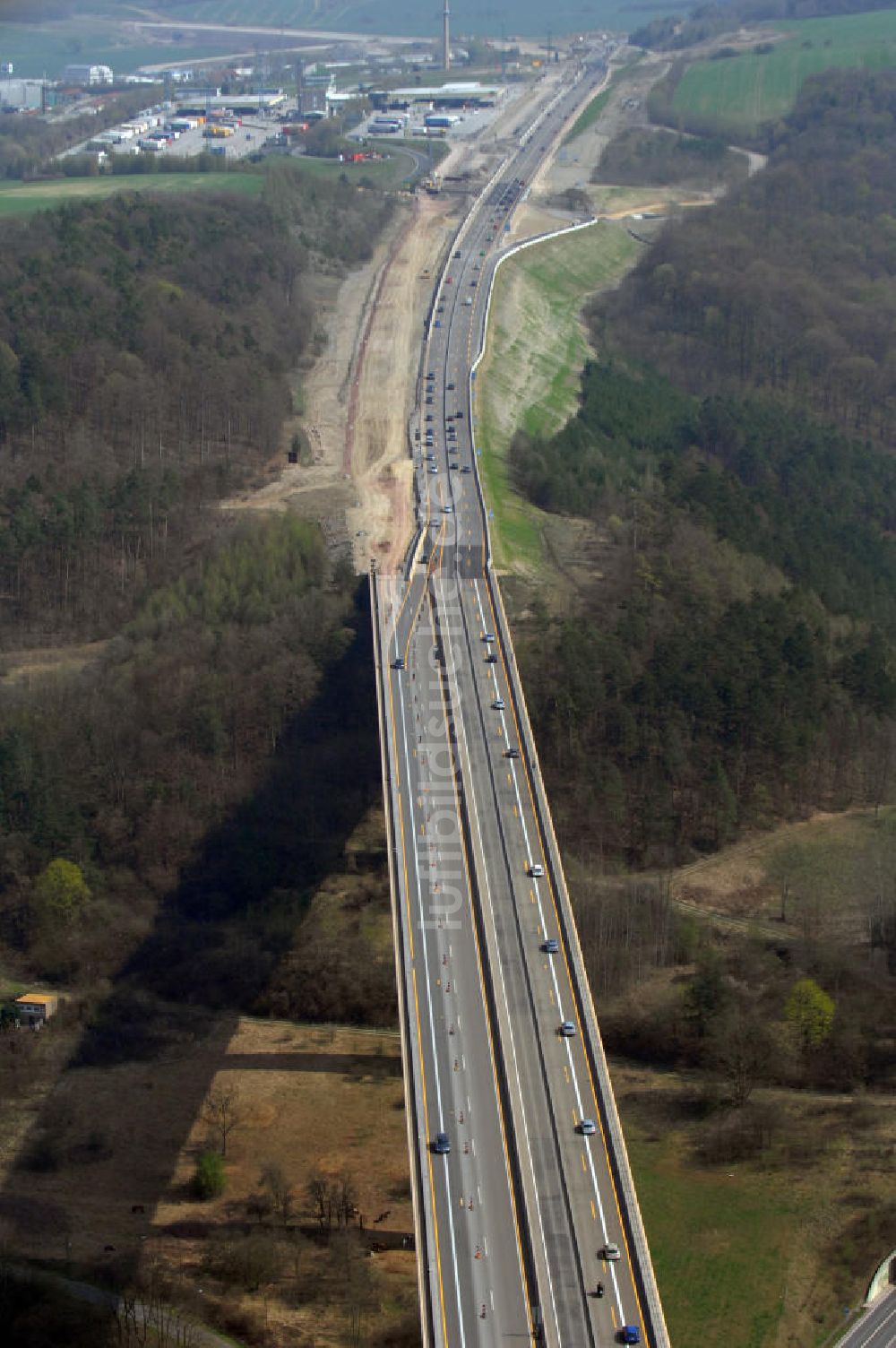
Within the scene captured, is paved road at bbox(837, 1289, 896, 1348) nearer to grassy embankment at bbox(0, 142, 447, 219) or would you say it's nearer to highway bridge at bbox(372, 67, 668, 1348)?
highway bridge at bbox(372, 67, 668, 1348)

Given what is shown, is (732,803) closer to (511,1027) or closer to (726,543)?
(726,543)

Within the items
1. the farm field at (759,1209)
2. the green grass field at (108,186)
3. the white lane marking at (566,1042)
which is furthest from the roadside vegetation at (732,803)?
the green grass field at (108,186)

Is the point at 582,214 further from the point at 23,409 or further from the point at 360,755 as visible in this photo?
the point at 360,755

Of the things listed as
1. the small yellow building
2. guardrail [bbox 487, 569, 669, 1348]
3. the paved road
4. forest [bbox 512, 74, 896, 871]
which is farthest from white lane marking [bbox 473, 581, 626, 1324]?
the small yellow building

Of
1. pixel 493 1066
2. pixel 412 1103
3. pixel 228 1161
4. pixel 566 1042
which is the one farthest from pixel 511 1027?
pixel 228 1161

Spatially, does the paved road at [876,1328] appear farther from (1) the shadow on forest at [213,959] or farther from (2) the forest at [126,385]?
(2) the forest at [126,385]

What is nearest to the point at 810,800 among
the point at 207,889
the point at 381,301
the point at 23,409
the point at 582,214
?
the point at 207,889
